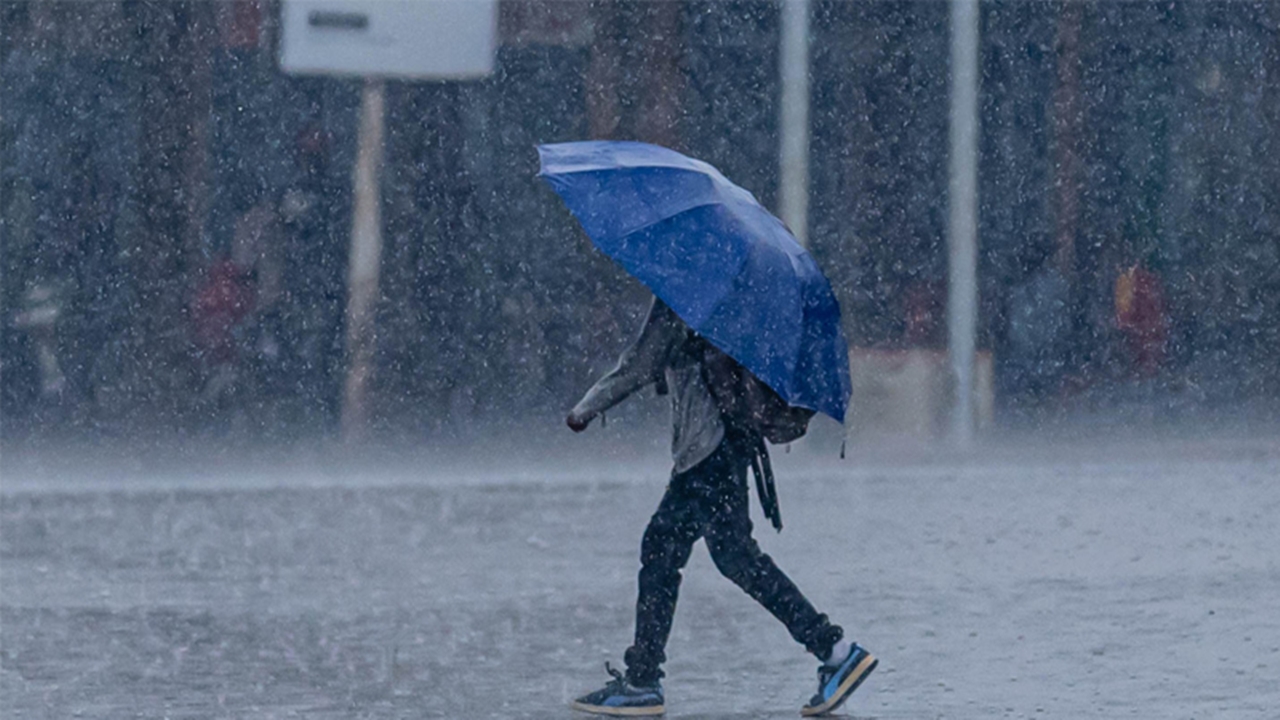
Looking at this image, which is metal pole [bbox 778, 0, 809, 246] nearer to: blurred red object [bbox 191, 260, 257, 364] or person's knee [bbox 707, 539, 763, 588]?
blurred red object [bbox 191, 260, 257, 364]

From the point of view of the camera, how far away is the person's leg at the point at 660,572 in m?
7.23

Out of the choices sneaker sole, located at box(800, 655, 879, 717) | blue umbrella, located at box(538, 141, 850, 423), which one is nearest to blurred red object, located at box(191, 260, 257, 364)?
blue umbrella, located at box(538, 141, 850, 423)

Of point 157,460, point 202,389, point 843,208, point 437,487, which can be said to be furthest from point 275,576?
point 843,208

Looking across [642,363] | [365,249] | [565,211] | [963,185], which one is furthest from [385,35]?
[642,363]

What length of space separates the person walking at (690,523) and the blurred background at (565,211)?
27.8ft

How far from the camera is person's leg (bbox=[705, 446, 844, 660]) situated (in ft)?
23.7

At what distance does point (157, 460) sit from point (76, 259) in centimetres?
226

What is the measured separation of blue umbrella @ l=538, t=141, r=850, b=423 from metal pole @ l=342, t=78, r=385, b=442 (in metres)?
10.0

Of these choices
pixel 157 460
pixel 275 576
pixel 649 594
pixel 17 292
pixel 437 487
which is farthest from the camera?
pixel 17 292

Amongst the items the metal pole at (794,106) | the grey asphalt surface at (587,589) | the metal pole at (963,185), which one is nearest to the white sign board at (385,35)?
the metal pole at (794,106)

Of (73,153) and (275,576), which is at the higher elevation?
(73,153)

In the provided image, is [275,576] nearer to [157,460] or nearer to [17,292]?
[157,460]

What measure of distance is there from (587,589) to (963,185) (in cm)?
744

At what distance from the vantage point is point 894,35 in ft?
57.9
